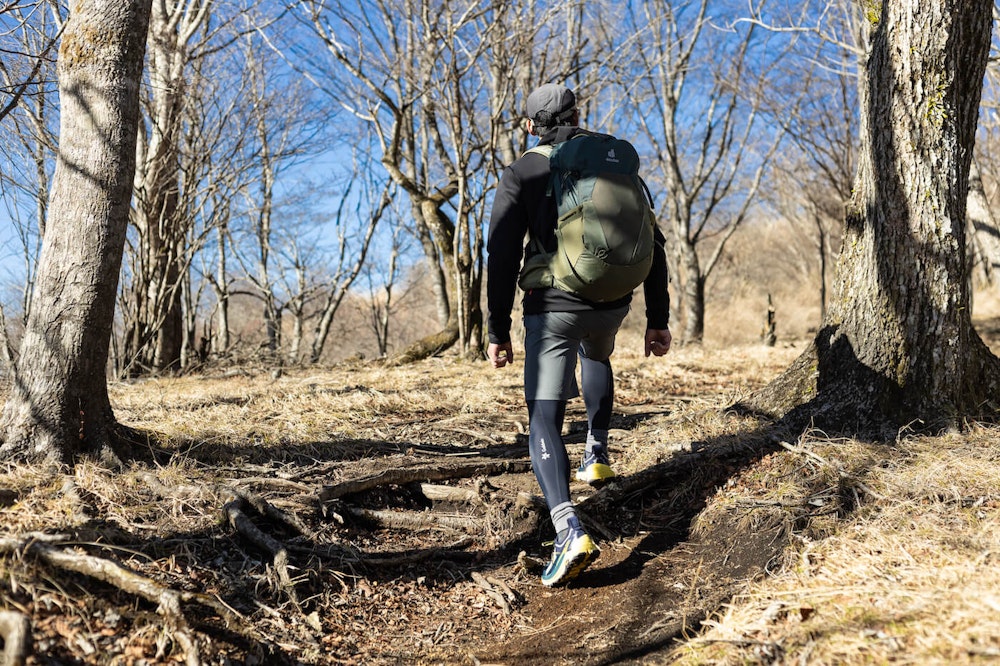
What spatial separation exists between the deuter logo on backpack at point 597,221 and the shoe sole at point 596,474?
98 centimetres

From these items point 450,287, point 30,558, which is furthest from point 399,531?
point 450,287

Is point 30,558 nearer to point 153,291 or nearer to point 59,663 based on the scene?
point 59,663

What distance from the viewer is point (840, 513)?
279 centimetres

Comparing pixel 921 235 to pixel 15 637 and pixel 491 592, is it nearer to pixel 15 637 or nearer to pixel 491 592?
pixel 491 592

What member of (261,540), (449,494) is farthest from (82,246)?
(449,494)

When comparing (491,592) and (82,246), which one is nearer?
(491,592)

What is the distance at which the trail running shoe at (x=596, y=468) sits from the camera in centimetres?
342

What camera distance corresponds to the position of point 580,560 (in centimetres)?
265

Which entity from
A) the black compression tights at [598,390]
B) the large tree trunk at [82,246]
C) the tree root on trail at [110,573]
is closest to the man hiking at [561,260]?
the black compression tights at [598,390]

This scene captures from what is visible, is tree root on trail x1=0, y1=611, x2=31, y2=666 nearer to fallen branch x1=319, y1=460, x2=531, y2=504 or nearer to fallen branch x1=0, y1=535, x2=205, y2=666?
fallen branch x1=0, y1=535, x2=205, y2=666

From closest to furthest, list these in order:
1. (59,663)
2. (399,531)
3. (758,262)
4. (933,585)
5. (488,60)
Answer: (59,663) < (933,585) < (399,531) < (488,60) < (758,262)

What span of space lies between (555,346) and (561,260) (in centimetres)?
35

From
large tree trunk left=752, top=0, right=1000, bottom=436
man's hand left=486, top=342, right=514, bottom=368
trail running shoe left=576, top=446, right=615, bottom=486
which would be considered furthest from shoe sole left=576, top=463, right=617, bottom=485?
large tree trunk left=752, top=0, right=1000, bottom=436

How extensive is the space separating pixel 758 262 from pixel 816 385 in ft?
117
